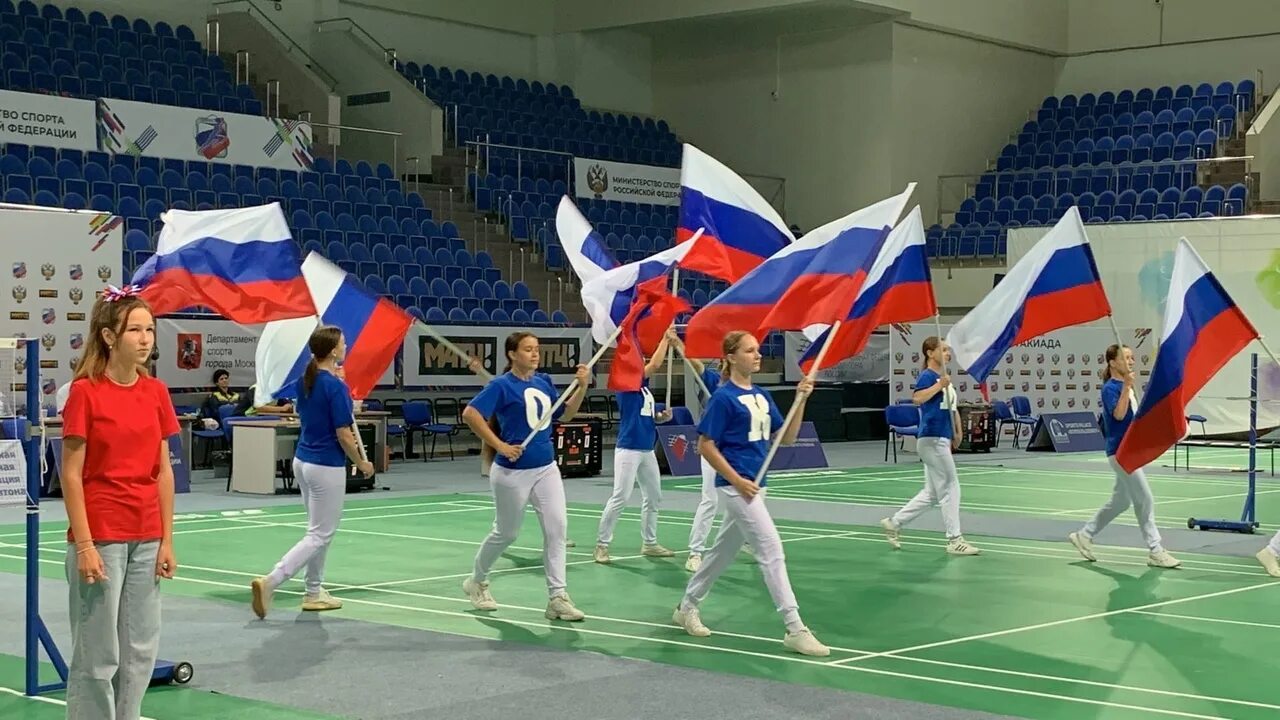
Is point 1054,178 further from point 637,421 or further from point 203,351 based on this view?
point 637,421

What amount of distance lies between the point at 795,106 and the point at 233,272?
2873cm

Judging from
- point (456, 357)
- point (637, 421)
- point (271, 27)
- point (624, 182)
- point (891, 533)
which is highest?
point (271, 27)

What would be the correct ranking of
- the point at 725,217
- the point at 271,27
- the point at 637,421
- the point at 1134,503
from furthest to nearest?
the point at 271,27 < the point at 725,217 < the point at 637,421 < the point at 1134,503

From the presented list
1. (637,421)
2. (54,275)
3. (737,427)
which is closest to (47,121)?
(54,275)

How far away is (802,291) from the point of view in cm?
1277

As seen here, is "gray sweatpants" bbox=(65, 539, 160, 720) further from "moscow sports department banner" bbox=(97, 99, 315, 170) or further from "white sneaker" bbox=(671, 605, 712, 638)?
"moscow sports department banner" bbox=(97, 99, 315, 170)

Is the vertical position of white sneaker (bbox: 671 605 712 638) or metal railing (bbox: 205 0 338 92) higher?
metal railing (bbox: 205 0 338 92)

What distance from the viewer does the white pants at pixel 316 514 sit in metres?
11.8

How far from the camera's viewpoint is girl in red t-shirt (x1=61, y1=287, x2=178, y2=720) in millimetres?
6898

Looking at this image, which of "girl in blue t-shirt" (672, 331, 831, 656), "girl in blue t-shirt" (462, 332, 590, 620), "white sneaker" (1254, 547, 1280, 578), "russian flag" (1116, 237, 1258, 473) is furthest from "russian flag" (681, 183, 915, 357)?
"white sneaker" (1254, 547, 1280, 578)

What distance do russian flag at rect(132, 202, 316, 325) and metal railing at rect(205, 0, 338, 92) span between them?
2230 centimetres

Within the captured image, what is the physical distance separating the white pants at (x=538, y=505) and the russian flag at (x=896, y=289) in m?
2.89

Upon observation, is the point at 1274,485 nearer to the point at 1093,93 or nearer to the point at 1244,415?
the point at 1244,415

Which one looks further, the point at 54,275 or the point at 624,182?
the point at 624,182
